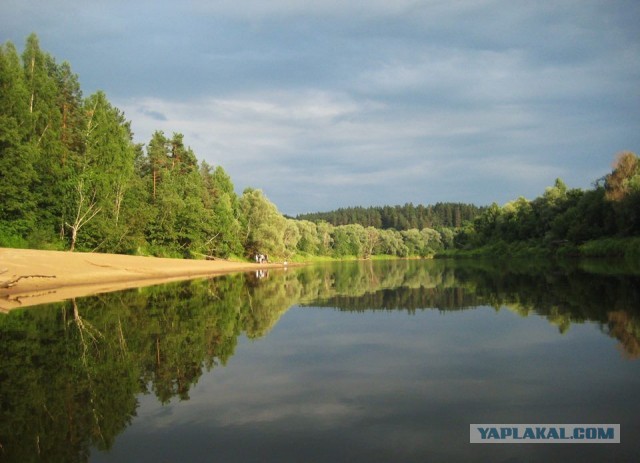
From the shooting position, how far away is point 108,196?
49.5 m

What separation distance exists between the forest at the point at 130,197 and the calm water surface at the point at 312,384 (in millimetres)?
32002

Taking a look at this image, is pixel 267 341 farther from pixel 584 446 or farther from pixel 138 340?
pixel 584 446

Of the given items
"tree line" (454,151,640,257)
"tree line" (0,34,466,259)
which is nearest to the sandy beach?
"tree line" (0,34,466,259)

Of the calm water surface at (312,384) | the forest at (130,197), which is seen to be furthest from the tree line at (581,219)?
the calm water surface at (312,384)

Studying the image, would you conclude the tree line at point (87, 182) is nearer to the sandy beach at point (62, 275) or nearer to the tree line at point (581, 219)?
the sandy beach at point (62, 275)

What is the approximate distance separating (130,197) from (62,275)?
30746 mm

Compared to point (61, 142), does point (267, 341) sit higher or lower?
lower

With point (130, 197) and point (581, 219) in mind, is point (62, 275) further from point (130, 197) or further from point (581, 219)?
point (581, 219)

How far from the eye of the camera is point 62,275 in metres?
28.6

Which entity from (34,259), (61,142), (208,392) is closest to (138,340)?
(208,392)

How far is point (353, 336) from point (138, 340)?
229 inches

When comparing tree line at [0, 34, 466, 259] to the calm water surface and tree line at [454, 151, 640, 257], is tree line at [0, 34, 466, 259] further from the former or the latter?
tree line at [454, 151, 640, 257]

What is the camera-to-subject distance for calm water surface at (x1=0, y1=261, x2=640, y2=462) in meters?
5.68

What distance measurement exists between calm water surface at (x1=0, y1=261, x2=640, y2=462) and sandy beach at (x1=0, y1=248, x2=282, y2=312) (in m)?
7.84
